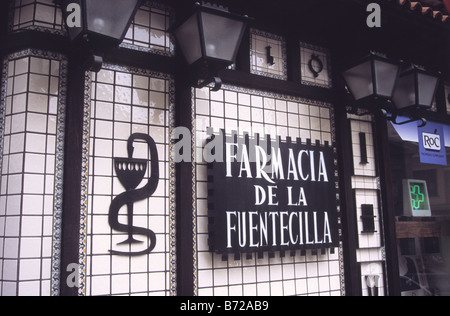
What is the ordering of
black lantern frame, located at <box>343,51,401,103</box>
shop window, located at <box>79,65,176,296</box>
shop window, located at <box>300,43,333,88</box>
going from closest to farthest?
shop window, located at <box>79,65,176,296</box> → black lantern frame, located at <box>343,51,401,103</box> → shop window, located at <box>300,43,333,88</box>

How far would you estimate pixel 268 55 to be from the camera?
4.97m

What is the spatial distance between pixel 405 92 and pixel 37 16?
415 cm

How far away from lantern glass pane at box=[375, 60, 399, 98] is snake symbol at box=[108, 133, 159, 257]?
2560 millimetres

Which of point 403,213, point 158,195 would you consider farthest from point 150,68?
point 403,213

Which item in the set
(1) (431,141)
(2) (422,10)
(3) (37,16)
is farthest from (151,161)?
(1) (431,141)

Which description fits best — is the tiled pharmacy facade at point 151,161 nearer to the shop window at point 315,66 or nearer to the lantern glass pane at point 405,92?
the shop window at point 315,66

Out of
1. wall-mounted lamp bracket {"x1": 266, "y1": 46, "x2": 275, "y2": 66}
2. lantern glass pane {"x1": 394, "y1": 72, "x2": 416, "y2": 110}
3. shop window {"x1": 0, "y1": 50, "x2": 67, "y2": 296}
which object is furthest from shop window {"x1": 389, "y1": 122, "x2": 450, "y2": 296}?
shop window {"x1": 0, "y1": 50, "x2": 67, "y2": 296}

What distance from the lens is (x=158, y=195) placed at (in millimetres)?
4031

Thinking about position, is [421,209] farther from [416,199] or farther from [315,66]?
[315,66]

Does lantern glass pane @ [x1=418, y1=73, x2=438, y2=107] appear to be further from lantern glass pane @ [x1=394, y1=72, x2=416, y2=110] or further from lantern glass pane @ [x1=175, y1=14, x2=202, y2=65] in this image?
lantern glass pane @ [x1=175, y1=14, x2=202, y2=65]

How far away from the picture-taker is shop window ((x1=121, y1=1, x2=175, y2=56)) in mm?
4153

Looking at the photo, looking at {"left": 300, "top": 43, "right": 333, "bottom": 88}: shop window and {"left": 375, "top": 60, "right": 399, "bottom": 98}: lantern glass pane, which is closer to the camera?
{"left": 375, "top": 60, "right": 399, "bottom": 98}: lantern glass pane
